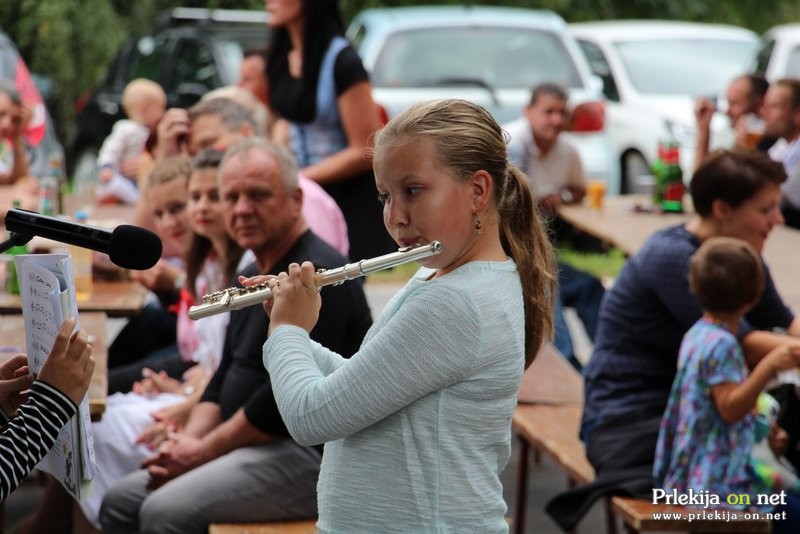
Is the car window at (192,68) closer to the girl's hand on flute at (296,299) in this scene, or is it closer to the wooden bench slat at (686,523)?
the wooden bench slat at (686,523)

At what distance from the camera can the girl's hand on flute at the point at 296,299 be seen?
248 cm

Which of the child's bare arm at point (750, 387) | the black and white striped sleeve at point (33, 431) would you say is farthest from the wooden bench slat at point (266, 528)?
the black and white striped sleeve at point (33, 431)

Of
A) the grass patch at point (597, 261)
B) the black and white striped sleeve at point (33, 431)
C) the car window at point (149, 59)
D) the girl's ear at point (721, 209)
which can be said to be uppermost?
the black and white striped sleeve at point (33, 431)

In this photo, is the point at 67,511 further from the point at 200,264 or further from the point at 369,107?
the point at 369,107

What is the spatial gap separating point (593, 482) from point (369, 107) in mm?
1896

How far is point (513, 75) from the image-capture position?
11.3 meters

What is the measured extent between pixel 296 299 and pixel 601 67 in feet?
35.7

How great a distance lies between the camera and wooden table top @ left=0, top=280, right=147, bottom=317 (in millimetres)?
4852

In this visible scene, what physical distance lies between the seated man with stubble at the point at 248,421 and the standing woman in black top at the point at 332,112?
121 centimetres

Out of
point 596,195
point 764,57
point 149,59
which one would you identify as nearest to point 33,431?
point 596,195

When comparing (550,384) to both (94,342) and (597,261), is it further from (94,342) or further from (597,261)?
(597,261)

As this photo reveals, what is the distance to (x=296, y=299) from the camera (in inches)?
97.8

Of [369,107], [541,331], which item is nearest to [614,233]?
[369,107]

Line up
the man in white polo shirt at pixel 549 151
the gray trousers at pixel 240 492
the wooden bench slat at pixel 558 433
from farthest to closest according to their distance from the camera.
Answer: the man in white polo shirt at pixel 549 151 < the wooden bench slat at pixel 558 433 < the gray trousers at pixel 240 492
